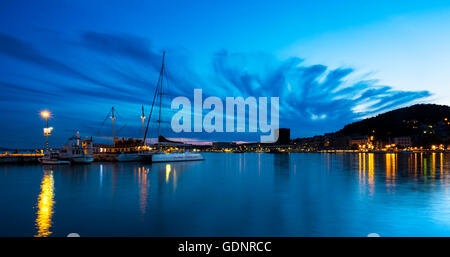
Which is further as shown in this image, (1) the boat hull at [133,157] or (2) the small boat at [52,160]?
(1) the boat hull at [133,157]

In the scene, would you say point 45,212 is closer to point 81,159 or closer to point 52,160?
point 52,160

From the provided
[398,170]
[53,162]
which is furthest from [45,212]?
[53,162]

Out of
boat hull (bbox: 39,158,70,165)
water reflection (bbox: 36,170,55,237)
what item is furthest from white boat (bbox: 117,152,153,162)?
water reflection (bbox: 36,170,55,237)

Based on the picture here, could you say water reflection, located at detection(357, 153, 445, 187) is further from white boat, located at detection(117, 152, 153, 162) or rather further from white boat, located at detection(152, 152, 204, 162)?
white boat, located at detection(117, 152, 153, 162)

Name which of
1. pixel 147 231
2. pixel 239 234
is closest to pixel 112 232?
pixel 147 231

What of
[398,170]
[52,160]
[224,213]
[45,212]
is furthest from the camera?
[52,160]

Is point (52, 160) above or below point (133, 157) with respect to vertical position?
above

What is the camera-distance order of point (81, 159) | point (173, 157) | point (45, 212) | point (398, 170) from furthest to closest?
point (173, 157) < point (81, 159) < point (398, 170) < point (45, 212)

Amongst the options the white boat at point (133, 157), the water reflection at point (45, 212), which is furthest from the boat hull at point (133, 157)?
the water reflection at point (45, 212)

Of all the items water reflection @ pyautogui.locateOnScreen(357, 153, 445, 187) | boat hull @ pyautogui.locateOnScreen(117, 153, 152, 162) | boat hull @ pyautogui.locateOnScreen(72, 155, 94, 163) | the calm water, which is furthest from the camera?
boat hull @ pyautogui.locateOnScreen(117, 153, 152, 162)

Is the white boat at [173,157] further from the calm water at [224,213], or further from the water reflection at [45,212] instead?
the calm water at [224,213]
